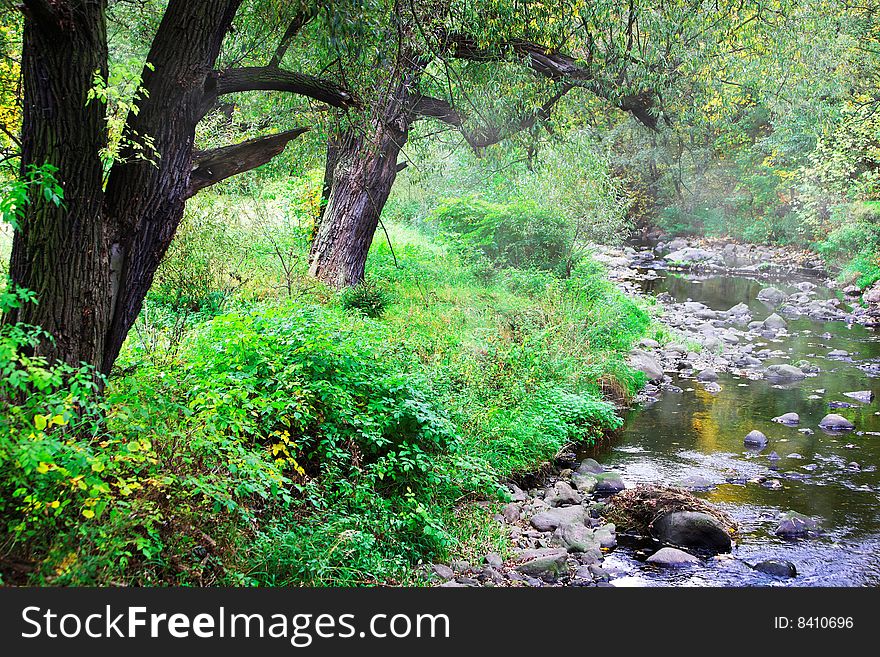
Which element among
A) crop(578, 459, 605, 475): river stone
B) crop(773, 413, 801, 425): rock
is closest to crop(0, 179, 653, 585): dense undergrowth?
crop(578, 459, 605, 475): river stone

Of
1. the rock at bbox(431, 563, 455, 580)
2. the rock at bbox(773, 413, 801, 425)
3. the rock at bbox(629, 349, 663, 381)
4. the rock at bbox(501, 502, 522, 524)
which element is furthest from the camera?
the rock at bbox(629, 349, 663, 381)

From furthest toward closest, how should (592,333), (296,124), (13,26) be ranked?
(592,333) < (296,124) < (13,26)

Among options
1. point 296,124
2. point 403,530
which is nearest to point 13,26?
point 296,124

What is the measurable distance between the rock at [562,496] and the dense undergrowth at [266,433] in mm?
480

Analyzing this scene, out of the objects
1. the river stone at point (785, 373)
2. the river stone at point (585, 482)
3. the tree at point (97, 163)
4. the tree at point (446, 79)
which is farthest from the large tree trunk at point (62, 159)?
the river stone at point (785, 373)

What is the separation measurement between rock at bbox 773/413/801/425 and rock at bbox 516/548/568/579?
6.37 metres

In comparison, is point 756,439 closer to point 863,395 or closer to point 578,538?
point 863,395

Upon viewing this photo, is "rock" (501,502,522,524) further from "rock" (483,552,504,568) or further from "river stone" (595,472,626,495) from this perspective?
"river stone" (595,472,626,495)

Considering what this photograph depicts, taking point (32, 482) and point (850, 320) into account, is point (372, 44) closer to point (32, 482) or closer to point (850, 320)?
point (32, 482)

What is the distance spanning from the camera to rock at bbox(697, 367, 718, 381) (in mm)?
14066

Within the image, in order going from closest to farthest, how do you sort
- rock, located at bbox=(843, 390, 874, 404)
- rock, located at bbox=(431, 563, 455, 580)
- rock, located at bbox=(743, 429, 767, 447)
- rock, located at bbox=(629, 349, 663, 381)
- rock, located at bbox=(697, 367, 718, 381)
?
rock, located at bbox=(431, 563, 455, 580)
rock, located at bbox=(743, 429, 767, 447)
rock, located at bbox=(843, 390, 874, 404)
rock, located at bbox=(629, 349, 663, 381)
rock, located at bbox=(697, 367, 718, 381)

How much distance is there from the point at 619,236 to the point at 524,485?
1355cm

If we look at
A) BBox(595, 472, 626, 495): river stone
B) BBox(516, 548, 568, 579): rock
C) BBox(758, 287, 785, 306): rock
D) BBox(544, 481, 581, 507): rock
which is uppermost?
BBox(758, 287, 785, 306): rock

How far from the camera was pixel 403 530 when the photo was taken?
19.3 ft
